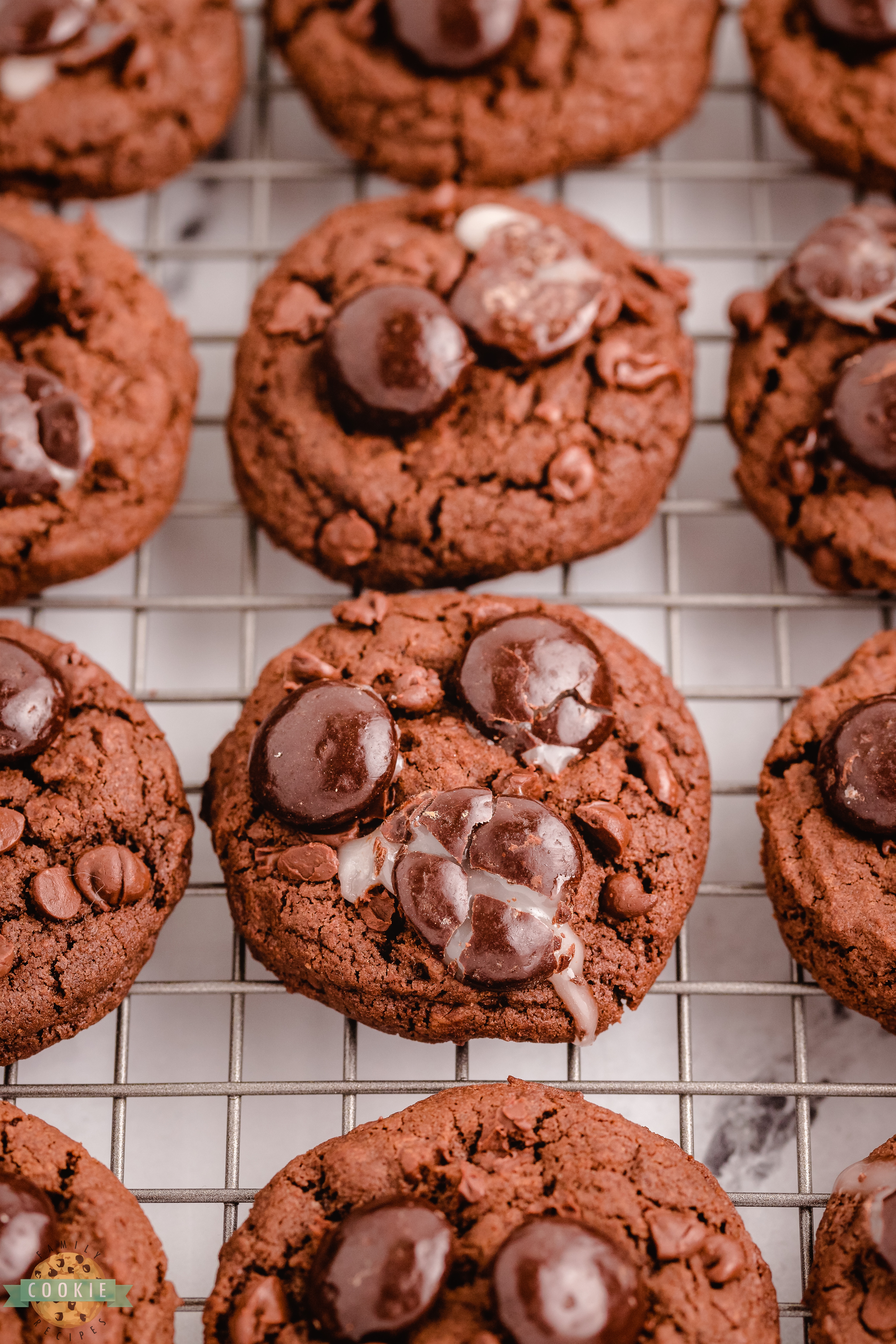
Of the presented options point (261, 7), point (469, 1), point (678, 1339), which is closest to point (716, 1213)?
point (678, 1339)

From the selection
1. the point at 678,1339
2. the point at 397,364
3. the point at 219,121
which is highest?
the point at 219,121

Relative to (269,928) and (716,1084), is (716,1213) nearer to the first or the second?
(716,1084)

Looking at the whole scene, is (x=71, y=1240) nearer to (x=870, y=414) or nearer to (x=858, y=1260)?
(x=858, y=1260)

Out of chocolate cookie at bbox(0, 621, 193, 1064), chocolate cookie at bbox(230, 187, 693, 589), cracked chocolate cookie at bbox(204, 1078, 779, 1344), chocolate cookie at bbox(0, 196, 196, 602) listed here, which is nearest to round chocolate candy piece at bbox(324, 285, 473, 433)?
chocolate cookie at bbox(230, 187, 693, 589)

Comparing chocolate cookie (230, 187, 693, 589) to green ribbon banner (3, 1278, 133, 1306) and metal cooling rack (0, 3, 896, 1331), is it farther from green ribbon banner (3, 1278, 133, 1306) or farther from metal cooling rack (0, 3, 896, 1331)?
green ribbon banner (3, 1278, 133, 1306)

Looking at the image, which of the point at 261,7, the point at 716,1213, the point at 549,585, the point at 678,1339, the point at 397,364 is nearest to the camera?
the point at 678,1339

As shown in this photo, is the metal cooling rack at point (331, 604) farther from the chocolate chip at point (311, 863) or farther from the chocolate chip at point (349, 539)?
the chocolate chip at point (311, 863)

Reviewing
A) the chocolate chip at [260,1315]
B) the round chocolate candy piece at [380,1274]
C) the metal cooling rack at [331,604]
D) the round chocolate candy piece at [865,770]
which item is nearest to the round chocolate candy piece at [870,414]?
the metal cooling rack at [331,604]
